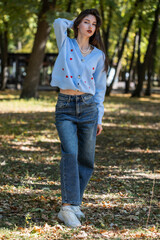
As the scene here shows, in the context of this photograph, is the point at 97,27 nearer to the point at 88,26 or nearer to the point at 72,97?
the point at 88,26

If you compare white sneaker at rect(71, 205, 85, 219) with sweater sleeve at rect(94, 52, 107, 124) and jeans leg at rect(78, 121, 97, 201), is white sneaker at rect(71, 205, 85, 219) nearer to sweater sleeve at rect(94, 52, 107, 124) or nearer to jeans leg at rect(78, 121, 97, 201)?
jeans leg at rect(78, 121, 97, 201)

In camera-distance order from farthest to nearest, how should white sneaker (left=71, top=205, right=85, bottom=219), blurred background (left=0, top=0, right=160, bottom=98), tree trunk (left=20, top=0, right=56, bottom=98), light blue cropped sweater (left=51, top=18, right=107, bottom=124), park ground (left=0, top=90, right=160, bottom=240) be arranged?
tree trunk (left=20, top=0, right=56, bottom=98)
blurred background (left=0, top=0, right=160, bottom=98)
white sneaker (left=71, top=205, right=85, bottom=219)
park ground (left=0, top=90, right=160, bottom=240)
light blue cropped sweater (left=51, top=18, right=107, bottom=124)

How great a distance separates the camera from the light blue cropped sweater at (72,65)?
4.15 metres

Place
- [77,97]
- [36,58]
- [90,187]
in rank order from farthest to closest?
[36,58]
[90,187]
[77,97]

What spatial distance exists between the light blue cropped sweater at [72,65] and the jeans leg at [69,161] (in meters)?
0.39

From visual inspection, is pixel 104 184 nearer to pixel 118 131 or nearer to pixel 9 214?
pixel 9 214

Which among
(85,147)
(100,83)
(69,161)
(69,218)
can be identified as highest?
(100,83)

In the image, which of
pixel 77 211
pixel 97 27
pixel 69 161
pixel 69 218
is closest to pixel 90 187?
pixel 77 211

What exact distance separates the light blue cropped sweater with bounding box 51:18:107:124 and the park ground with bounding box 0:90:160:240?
4.70 feet

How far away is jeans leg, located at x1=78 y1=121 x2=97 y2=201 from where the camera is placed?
4.31 metres

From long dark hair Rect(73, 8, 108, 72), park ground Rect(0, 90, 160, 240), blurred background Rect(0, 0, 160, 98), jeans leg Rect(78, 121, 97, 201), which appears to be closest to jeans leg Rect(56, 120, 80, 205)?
jeans leg Rect(78, 121, 97, 201)

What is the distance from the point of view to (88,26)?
169 inches

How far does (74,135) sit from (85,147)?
241 mm

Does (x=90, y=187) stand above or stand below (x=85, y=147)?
below
